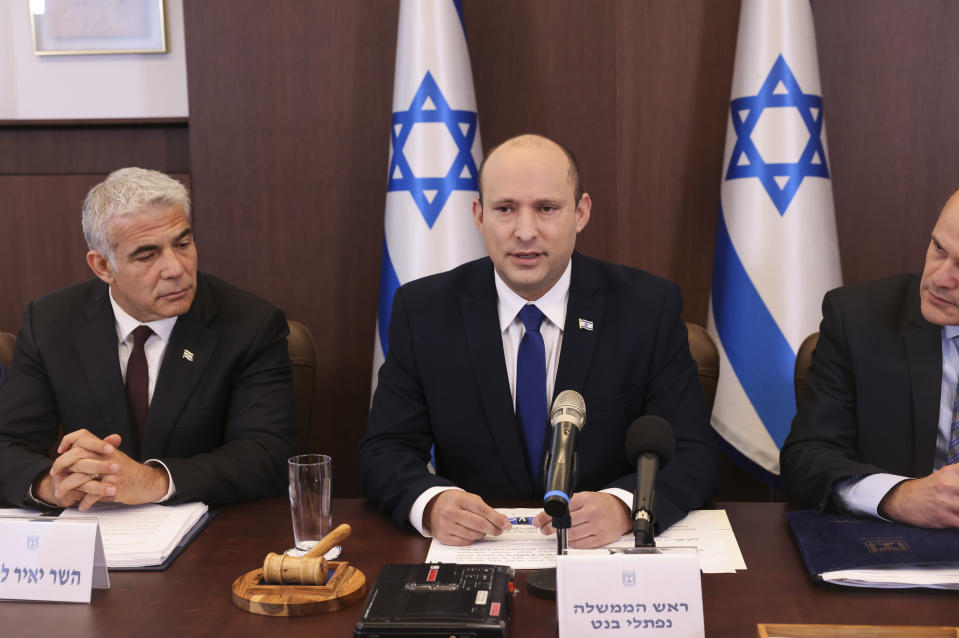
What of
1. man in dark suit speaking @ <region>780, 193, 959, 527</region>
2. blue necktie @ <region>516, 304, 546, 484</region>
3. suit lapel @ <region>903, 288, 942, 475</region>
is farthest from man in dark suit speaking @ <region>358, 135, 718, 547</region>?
suit lapel @ <region>903, 288, 942, 475</region>

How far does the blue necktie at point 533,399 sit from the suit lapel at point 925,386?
852mm

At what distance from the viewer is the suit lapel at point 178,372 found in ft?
7.93

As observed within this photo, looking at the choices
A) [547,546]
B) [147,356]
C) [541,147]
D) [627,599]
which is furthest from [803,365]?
[147,356]

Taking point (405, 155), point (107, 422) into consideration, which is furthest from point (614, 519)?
point (405, 155)

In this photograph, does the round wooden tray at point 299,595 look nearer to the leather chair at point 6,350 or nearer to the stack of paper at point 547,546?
the stack of paper at point 547,546

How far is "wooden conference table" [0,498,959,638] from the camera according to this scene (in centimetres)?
142

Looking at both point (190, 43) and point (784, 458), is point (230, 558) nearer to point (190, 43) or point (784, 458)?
point (784, 458)

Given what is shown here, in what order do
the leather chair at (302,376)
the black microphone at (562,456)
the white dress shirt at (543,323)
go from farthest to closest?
1. the leather chair at (302,376)
2. the white dress shirt at (543,323)
3. the black microphone at (562,456)

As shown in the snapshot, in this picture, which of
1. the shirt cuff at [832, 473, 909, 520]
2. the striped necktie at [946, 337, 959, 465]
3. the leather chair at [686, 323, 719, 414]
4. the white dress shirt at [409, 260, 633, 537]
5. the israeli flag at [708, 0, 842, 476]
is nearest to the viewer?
the shirt cuff at [832, 473, 909, 520]

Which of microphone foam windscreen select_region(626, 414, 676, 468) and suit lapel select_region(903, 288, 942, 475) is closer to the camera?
microphone foam windscreen select_region(626, 414, 676, 468)

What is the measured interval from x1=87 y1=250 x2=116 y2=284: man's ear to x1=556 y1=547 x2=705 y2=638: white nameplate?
1658 millimetres

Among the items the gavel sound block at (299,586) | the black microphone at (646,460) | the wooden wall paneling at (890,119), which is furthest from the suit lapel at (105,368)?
the wooden wall paneling at (890,119)

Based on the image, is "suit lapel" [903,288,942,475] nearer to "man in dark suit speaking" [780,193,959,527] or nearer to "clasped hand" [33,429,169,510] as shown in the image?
"man in dark suit speaking" [780,193,959,527]

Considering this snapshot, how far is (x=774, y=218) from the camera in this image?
3213 mm
